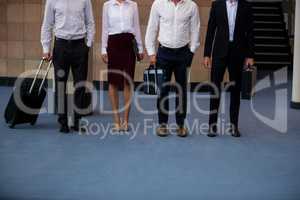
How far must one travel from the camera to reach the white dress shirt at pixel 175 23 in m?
6.61

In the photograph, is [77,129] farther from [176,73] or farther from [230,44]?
[230,44]

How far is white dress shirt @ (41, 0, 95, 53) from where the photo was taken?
6742mm

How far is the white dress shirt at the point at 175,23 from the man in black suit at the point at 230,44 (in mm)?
193

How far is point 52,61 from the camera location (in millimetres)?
6973

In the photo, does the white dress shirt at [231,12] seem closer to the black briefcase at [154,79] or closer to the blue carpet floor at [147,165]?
the black briefcase at [154,79]

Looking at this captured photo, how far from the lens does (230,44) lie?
22.0ft

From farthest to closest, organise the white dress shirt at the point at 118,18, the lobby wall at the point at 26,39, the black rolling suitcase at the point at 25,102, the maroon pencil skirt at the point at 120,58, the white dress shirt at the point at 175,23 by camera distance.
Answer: the lobby wall at the point at 26,39, the black rolling suitcase at the point at 25,102, the maroon pencil skirt at the point at 120,58, the white dress shirt at the point at 118,18, the white dress shirt at the point at 175,23

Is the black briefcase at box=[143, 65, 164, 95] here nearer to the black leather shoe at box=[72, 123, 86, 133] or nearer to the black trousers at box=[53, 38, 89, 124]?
the black trousers at box=[53, 38, 89, 124]

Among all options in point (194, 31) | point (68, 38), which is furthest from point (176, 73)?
point (68, 38)

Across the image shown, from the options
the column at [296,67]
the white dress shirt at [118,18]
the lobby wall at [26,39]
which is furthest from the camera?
the lobby wall at [26,39]

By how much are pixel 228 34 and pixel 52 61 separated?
82.7 inches

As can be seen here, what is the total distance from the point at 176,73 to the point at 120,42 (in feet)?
2.45

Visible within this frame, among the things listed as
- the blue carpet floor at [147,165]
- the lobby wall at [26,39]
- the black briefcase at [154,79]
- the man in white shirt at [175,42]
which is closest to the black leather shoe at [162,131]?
the man in white shirt at [175,42]

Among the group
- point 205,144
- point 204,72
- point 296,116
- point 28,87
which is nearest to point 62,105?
point 28,87
